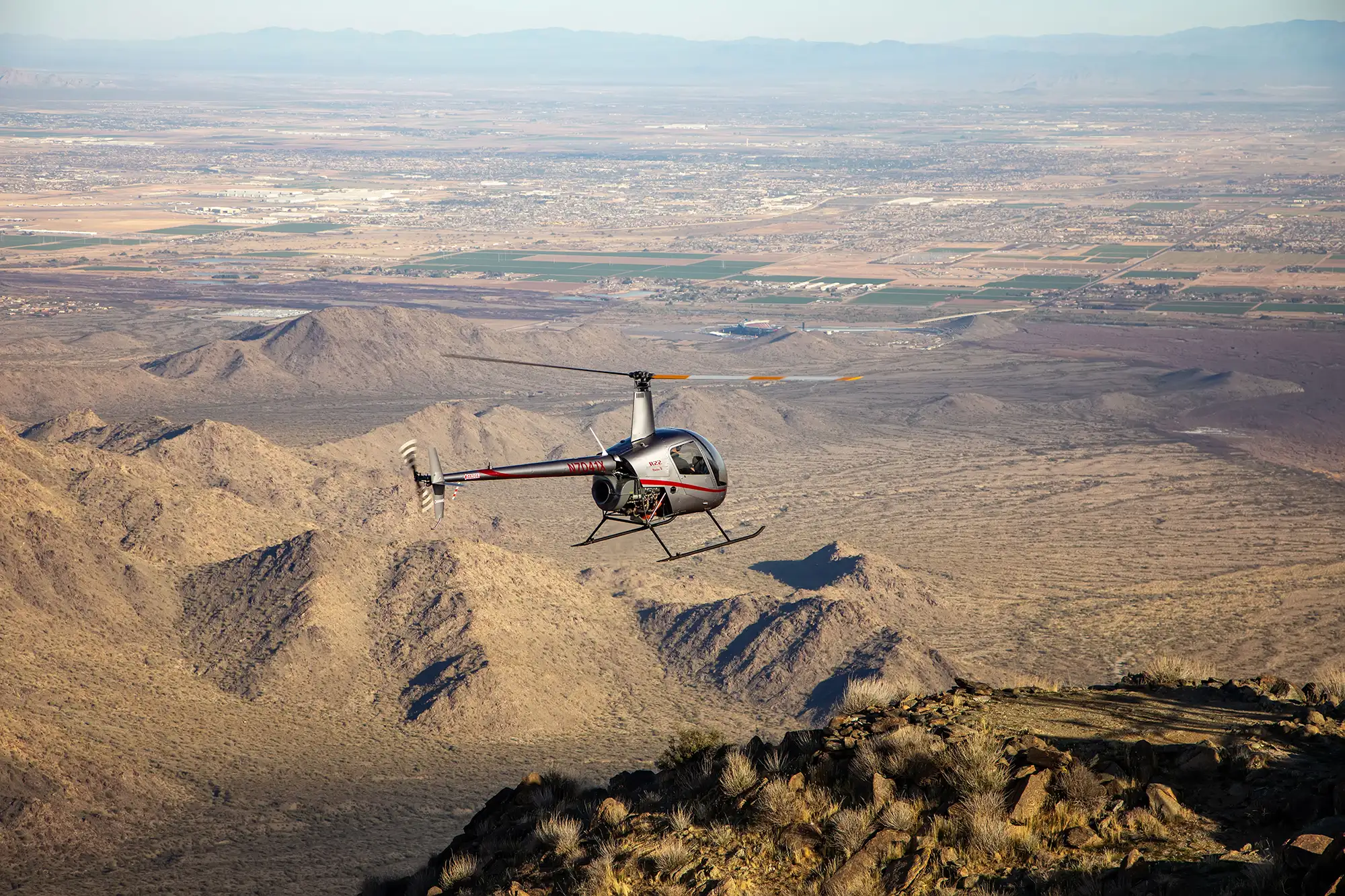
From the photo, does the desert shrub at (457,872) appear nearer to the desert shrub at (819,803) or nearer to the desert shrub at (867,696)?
the desert shrub at (819,803)

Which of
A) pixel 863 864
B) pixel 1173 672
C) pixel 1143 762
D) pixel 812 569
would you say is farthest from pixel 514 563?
pixel 1143 762

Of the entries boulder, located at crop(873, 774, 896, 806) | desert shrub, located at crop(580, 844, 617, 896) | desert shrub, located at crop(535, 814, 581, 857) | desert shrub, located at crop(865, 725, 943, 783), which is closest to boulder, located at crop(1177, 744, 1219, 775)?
desert shrub, located at crop(865, 725, 943, 783)

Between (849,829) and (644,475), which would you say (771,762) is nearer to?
(849,829)

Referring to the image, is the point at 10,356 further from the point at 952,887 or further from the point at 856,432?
the point at 952,887

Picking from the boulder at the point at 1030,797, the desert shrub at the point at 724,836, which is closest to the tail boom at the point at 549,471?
the desert shrub at the point at 724,836

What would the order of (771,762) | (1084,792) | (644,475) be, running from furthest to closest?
(644,475), (771,762), (1084,792)

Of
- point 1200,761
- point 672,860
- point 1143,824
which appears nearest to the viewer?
point 1143,824
